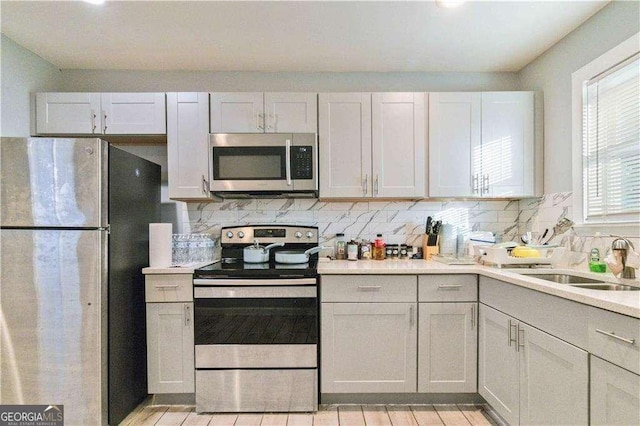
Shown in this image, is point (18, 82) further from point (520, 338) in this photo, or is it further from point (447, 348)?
point (520, 338)

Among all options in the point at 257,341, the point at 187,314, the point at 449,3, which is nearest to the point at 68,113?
the point at 187,314

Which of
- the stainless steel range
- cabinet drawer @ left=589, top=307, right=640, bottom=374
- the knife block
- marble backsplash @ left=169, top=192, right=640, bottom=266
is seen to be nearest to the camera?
cabinet drawer @ left=589, top=307, right=640, bottom=374

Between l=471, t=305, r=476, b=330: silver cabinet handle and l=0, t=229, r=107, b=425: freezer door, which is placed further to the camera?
l=471, t=305, r=476, b=330: silver cabinet handle

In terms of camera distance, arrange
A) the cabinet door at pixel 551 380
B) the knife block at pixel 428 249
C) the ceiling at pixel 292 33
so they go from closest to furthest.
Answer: the cabinet door at pixel 551 380, the ceiling at pixel 292 33, the knife block at pixel 428 249

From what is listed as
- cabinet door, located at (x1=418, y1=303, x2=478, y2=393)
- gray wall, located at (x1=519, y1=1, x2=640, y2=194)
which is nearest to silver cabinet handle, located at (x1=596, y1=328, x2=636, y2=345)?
cabinet door, located at (x1=418, y1=303, x2=478, y2=393)

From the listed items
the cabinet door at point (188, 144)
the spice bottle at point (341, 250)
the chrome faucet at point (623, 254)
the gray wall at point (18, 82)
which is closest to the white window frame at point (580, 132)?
the chrome faucet at point (623, 254)

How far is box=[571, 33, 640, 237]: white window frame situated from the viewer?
1876 mm

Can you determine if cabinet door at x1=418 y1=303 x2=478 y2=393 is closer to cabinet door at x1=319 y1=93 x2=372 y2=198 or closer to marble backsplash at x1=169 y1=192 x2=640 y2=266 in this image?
marble backsplash at x1=169 y1=192 x2=640 y2=266

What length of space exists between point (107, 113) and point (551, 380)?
3.19m

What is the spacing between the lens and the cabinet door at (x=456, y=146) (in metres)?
2.54

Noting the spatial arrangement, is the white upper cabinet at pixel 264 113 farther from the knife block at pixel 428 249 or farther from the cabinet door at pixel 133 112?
the knife block at pixel 428 249

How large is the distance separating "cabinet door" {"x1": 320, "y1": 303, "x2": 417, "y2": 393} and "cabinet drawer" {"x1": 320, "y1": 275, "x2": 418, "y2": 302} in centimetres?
4

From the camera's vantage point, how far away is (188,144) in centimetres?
252

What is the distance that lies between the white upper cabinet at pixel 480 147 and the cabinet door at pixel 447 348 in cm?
89
